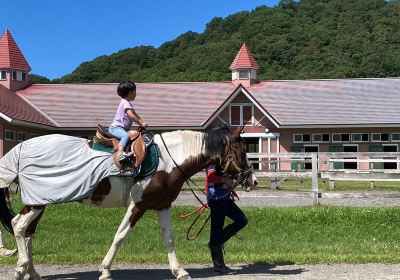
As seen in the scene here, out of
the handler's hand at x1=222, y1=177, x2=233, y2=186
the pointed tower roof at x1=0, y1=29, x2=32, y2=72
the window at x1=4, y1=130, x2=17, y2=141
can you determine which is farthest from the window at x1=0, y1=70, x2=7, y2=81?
the handler's hand at x1=222, y1=177, x2=233, y2=186

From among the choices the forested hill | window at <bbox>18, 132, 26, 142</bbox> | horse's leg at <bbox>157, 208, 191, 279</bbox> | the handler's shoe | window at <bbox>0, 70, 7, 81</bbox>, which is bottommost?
the handler's shoe

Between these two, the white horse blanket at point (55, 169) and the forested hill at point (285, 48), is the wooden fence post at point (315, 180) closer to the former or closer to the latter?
the white horse blanket at point (55, 169)

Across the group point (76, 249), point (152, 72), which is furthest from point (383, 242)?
point (152, 72)

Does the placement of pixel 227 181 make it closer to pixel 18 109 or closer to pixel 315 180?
pixel 315 180

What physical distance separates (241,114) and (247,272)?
30.9 metres

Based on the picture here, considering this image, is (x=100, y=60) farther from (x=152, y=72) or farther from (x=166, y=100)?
(x=166, y=100)

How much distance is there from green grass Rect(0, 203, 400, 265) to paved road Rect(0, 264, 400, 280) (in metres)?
0.33

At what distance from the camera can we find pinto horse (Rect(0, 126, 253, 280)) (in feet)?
23.4

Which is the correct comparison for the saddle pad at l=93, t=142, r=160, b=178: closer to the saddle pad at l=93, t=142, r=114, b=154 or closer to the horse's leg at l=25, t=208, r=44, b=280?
the saddle pad at l=93, t=142, r=114, b=154

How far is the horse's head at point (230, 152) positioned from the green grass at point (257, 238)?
1787mm

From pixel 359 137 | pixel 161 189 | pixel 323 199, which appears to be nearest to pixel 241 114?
pixel 359 137

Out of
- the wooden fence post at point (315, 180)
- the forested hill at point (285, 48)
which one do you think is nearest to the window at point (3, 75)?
the forested hill at point (285, 48)

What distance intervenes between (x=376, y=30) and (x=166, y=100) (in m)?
48.1

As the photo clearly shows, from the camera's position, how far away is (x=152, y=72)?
74000 mm
